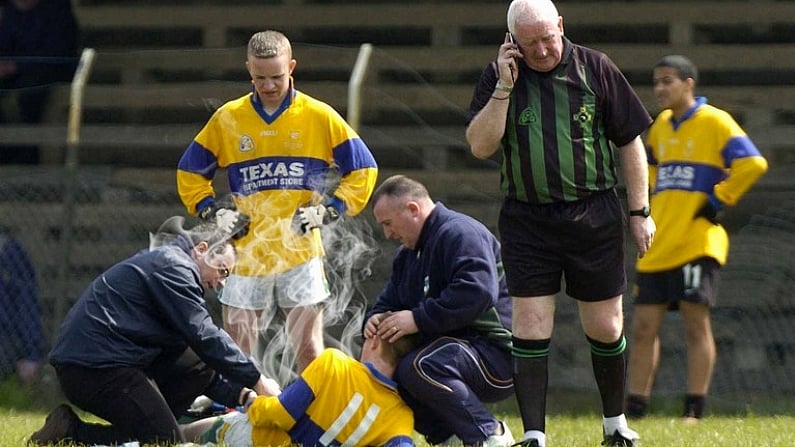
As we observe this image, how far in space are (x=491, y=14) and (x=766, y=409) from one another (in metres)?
3.86

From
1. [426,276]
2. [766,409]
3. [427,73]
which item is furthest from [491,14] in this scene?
[426,276]

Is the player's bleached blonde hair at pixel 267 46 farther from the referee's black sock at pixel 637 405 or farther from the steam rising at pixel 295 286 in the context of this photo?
the referee's black sock at pixel 637 405

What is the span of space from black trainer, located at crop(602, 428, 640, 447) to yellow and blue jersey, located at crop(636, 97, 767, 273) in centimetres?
245

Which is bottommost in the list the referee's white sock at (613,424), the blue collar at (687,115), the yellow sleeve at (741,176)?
the referee's white sock at (613,424)

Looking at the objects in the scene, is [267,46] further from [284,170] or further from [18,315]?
[18,315]

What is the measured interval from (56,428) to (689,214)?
377 centimetres

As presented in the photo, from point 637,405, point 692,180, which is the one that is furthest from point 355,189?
point 637,405

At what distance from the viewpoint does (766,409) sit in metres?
9.09

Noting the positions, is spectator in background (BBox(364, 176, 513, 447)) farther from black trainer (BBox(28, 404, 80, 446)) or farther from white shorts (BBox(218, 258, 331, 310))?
black trainer (BBox(28, 404, 80, 446))

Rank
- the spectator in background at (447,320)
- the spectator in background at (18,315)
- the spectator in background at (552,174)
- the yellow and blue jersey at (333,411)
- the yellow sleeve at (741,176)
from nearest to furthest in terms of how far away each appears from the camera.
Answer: the spectator in background at (552,174), the yellow and blue jersey at (333,411), the spectator in background at (447,320), the yellow sleeve at (741,176), the spectator in background at (18,315)

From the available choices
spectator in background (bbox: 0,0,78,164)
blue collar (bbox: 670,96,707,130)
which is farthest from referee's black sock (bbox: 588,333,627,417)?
spectator in background (bbox: 0,0,78,164)

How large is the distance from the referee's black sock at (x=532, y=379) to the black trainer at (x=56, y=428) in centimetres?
190

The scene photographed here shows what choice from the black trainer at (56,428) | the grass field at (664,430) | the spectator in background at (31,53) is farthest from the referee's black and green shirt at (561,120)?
the spectator in background at (31,53)

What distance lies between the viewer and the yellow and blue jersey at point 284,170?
7383 millimetres
